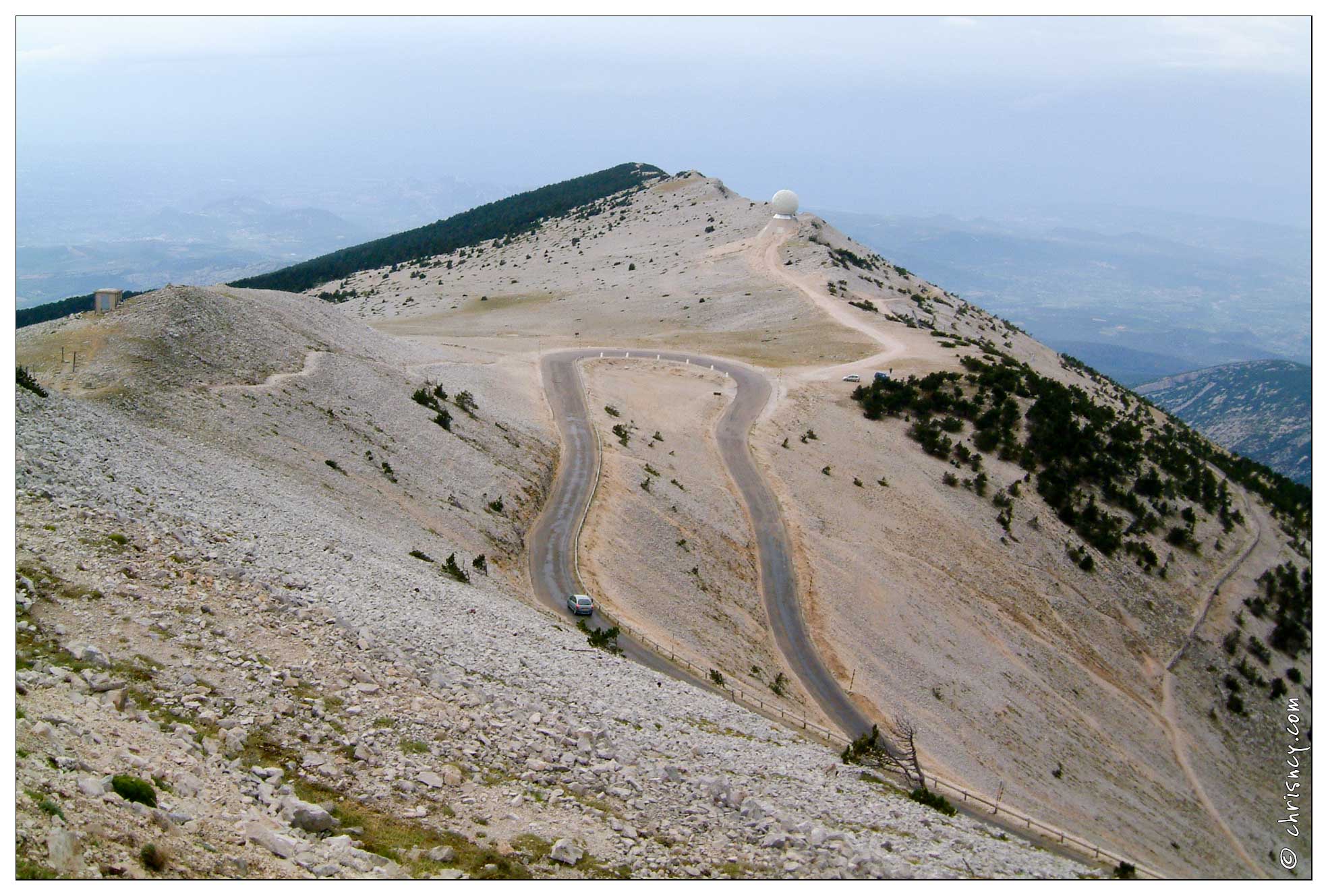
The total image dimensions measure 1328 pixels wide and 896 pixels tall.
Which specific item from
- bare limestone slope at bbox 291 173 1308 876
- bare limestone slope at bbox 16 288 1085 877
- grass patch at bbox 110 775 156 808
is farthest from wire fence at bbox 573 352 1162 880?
grass patch at bbox 110 775 156 808

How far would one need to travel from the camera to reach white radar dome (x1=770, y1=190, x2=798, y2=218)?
10944 cm

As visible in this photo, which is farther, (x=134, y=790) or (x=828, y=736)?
(x=828, y=736)

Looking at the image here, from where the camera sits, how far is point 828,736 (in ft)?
89.4

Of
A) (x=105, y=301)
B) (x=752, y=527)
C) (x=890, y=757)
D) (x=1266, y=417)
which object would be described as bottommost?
(x=890, y=757)

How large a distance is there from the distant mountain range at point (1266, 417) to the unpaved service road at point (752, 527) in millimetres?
119953

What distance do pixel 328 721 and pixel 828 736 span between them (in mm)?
16359

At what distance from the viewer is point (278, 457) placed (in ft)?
107

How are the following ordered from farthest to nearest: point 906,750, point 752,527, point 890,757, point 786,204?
point 786,204
point 752,527
point 906,750
point 890,757

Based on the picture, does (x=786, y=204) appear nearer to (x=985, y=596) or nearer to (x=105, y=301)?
(x=985, y=596)

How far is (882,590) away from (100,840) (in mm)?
33928

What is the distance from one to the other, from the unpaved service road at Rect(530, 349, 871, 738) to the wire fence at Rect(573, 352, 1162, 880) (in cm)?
58

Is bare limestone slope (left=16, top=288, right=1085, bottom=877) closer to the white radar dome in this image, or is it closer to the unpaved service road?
the unpaved service road

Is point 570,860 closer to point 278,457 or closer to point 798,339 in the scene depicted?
point 278,457

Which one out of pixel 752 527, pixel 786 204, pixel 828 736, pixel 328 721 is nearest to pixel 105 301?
pixel 752 527
